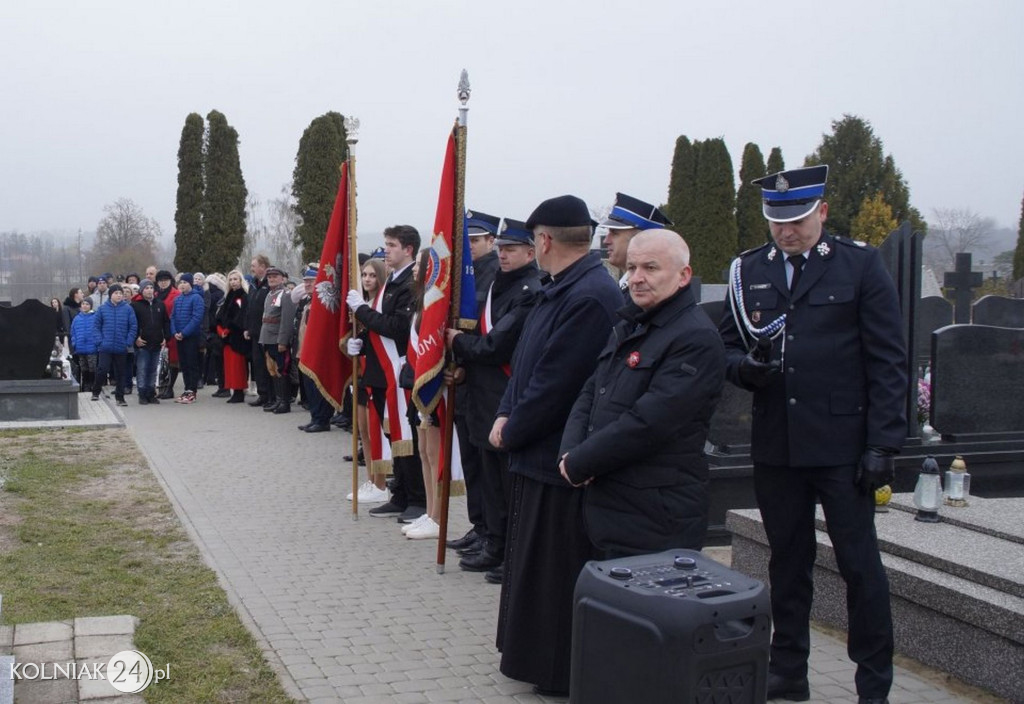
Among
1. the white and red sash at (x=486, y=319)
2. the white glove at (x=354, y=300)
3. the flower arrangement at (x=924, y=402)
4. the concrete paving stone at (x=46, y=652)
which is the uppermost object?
the white glove at (x=354, y=300)

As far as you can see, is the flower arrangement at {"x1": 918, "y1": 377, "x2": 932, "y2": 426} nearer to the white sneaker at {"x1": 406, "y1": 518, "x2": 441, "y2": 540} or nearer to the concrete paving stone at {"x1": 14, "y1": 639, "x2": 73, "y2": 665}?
the white sneaker at {"x1": 406, "y1": 518, "x2": 441, "y2": 540}

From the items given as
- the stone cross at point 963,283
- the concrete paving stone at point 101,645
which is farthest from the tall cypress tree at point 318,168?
the concrete paving stone at point 101,645

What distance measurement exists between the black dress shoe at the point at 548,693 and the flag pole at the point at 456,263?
195 centimetres

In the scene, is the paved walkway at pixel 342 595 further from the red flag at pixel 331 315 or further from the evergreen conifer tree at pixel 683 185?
the evergreen conifer tree at pixel 683 185

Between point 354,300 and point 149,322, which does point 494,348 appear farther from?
point 149,322

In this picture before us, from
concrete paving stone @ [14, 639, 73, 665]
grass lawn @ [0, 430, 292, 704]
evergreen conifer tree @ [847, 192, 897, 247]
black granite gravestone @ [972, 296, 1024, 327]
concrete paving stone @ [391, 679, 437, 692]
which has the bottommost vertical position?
concrete paving stone @ [391, 679, 437, 692]

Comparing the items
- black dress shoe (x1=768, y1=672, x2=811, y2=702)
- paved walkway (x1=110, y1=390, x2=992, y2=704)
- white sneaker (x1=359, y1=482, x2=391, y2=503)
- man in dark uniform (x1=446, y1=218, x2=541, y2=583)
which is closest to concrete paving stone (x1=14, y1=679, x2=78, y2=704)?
paved walkway (x1=110, y1=390, x2=992, y2=704)

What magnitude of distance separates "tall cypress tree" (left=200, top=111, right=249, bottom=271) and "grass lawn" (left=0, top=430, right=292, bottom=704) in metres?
24.4

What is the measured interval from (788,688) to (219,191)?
107 ft

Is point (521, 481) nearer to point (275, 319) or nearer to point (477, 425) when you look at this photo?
point (477, 425)

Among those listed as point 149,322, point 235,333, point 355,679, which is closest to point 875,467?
point 355,679

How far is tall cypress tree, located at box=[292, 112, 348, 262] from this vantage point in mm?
30891

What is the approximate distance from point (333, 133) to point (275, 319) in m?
17.0

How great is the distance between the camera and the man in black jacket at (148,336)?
631 inches
